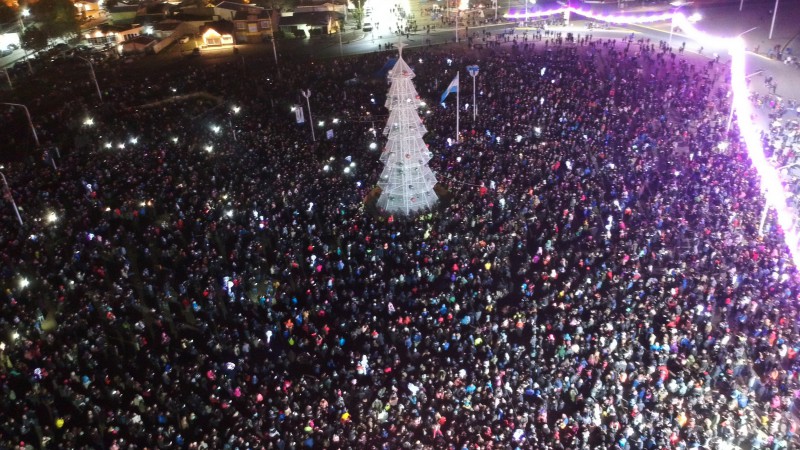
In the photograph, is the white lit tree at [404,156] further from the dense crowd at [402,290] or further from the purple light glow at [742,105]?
the purple light glow at [742,105]

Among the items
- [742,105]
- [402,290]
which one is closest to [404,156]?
[402,290]

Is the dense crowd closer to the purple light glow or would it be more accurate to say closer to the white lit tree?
the purple light glow

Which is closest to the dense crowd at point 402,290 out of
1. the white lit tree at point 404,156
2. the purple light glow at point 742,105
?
the purple light glow at point 742,105

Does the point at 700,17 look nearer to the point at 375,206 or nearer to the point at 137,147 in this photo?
the point at 375,206

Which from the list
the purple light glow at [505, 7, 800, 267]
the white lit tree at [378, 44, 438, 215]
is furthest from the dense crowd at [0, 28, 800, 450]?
the white lit tree at [378, 44, 438, 215]

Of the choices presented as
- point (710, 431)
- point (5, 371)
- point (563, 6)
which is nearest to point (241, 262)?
point (5, 371)
